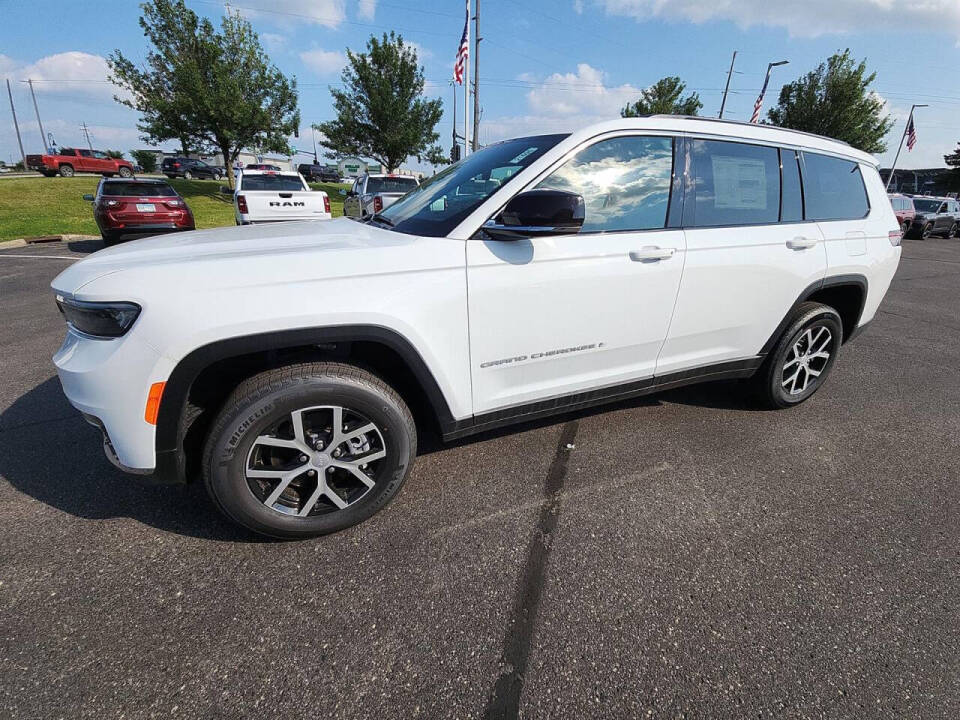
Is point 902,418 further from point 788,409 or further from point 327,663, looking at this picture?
point 327,663

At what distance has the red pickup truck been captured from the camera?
103 ft

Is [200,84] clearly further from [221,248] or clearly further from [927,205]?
[927,205]

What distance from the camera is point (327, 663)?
1.60m

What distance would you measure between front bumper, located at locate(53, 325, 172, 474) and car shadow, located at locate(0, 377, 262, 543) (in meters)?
0.51

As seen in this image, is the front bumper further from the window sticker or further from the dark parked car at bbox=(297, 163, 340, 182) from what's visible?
the dark parked car at bbox=(297, 163, 340, 182)

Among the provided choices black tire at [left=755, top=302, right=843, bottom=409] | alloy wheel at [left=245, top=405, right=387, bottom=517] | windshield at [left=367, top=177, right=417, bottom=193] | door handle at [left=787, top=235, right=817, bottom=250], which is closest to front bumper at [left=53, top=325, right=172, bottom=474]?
alloy wheel at [left=245, top=405, right=387, bottom=517]

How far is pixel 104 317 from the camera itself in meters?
1.75

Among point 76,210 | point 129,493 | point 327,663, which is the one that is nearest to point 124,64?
point 76,210

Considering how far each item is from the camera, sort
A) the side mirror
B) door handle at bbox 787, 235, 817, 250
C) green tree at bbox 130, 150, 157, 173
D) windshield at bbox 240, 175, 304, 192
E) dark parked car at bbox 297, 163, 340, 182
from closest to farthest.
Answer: the side mirror → door handle at bbox 787, 235, 817, 250 → windshield at bbox 240, 175, 304, 192 → dark parked car at bbox 297, 163, 340, 182 → green tree at bbox 130, 150, 157, 173

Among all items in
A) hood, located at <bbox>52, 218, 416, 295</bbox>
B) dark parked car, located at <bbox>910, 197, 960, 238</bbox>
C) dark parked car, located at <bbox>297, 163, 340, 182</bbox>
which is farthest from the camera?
dark parked car, located at <bbox>297, 163, 340, 182</bbox>

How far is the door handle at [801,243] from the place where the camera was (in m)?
2.90

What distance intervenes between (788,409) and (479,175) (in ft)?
9.22

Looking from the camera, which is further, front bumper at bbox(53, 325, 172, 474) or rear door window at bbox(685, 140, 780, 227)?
rear door window at bbox(685, 140, 780, 227)

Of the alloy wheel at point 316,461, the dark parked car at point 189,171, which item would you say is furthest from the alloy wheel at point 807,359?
the dark parked car at point 189,171
